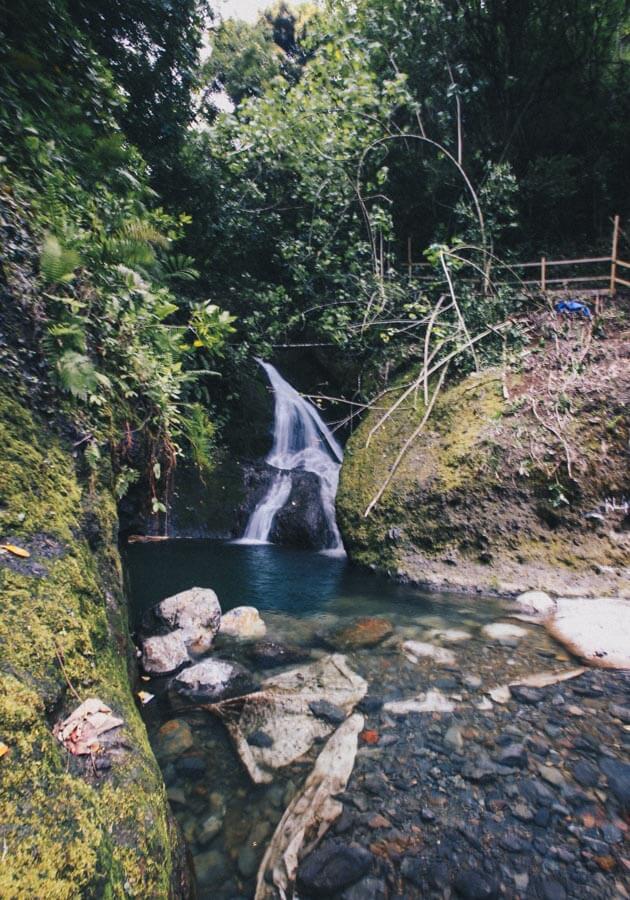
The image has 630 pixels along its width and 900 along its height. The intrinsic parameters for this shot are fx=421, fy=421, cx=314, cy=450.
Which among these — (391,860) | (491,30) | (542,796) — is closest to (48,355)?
(391,860)

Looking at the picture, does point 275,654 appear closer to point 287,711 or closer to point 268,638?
point 268,638

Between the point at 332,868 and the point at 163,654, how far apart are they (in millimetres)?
2244

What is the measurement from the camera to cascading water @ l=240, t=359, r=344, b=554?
10000mm

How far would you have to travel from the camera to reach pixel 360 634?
14.1ft

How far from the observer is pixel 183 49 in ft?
27.6

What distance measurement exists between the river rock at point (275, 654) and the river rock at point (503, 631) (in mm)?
1820

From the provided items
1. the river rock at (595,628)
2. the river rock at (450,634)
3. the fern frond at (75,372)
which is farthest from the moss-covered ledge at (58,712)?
the river rock at (595,628)

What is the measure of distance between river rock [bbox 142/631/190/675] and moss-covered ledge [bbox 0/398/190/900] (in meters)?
1.38

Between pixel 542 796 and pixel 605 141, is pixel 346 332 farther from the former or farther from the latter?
pixel 605 141

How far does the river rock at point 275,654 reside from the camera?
3.80m

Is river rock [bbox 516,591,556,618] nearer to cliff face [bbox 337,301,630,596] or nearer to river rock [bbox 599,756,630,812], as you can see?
cliff face [bbox 337,301,630,596]

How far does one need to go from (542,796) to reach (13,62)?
21.0 feet

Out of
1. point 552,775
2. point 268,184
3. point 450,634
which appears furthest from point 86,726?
point 268,184

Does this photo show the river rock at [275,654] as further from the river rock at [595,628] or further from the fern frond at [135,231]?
the fern frond at [135,231]
